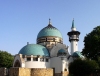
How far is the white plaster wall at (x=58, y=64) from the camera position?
41.4 metres

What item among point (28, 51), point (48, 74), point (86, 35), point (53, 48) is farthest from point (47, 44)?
point (86, 35)

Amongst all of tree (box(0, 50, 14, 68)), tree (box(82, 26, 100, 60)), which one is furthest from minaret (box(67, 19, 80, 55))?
tree (box(0, 50, 14, 68))

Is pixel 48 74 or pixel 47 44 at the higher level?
pixel 47 44

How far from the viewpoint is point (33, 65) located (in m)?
41.9

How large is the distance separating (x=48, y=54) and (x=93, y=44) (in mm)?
13468

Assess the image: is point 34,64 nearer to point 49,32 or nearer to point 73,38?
point 49,32

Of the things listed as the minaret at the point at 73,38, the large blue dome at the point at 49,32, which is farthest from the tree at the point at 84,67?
the large blue dome at the point at 49,32

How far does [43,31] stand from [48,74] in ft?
42.2

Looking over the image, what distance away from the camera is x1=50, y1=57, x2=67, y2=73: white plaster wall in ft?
136

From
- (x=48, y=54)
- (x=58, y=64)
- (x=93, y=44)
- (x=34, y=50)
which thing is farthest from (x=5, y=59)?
(x=93, y=44)

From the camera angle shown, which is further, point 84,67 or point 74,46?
point 74,46

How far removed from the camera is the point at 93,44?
111 ft

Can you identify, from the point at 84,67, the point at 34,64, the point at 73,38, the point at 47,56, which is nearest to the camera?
the point at 84,67

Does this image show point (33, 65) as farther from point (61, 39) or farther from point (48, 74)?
point (61, 39)
